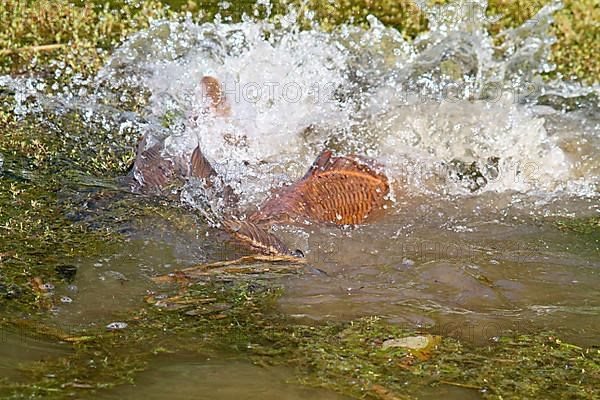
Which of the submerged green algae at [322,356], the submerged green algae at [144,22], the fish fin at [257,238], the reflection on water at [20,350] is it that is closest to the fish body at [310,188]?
A: the fish fin at [257,238]

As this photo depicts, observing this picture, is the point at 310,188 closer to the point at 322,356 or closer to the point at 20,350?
the point at 322,356

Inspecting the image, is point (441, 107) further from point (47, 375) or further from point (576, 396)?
point (47, 375)

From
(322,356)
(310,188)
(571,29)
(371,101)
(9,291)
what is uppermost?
(571,29)

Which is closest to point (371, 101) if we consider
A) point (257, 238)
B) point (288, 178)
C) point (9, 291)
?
point (288, 178)

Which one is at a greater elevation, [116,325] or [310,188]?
[310,188]

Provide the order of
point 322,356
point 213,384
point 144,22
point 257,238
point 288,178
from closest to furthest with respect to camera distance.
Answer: point 213,384 < point 322,356 < point 257,238 < point 288,178 < point 144,22

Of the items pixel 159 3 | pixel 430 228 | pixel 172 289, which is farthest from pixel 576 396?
pixel 159 3

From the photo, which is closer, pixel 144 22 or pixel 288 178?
pixel 288 178

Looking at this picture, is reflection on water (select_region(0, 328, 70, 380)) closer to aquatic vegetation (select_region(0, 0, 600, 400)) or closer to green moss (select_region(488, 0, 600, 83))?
aquatic vegetation (select_region(0, 0, 600, 400))

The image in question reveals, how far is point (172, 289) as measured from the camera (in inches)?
105

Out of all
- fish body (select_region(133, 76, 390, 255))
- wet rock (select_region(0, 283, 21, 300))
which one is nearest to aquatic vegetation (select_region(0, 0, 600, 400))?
wet rock (select_region(0, 283, 21, 300))

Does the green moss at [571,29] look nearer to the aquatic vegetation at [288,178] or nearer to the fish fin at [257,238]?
the aquatic vegetation at [288,178]

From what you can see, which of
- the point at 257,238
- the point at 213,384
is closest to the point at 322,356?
the point at 213,384

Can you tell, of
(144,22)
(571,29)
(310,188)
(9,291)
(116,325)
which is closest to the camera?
(116,325)
